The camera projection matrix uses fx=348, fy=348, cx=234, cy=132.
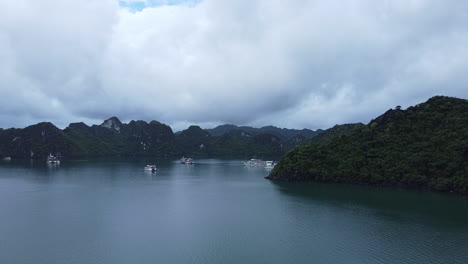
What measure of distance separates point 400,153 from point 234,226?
48.4 metres

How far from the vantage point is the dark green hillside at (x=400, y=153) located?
6600 cm

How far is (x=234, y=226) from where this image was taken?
43188 mm

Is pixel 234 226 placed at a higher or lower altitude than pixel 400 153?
lower

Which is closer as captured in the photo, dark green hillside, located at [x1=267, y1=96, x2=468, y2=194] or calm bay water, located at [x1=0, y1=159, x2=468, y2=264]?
calm bay water, located at [x1=0, y1=159, x2=468, y2=264]

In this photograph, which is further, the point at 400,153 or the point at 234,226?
the point at 400,153

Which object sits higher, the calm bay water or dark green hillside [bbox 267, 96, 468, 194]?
dark green hillside [bbox 267, 96, 468, 194]

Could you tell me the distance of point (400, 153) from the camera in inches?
2950

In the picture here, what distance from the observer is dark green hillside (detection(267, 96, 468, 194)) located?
6600cm

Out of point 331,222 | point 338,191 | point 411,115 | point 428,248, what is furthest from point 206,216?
point 411,115

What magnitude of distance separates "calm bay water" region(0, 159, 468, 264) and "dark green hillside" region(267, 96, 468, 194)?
543 cm

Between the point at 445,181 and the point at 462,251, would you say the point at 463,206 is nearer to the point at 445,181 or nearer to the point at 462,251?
the point at 445,181

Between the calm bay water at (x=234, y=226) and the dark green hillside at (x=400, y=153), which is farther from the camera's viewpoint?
the dark green hillside at (x=400, y=153)

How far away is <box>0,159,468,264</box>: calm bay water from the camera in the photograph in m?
32.5

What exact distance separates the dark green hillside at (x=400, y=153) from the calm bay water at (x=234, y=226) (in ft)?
17.8
